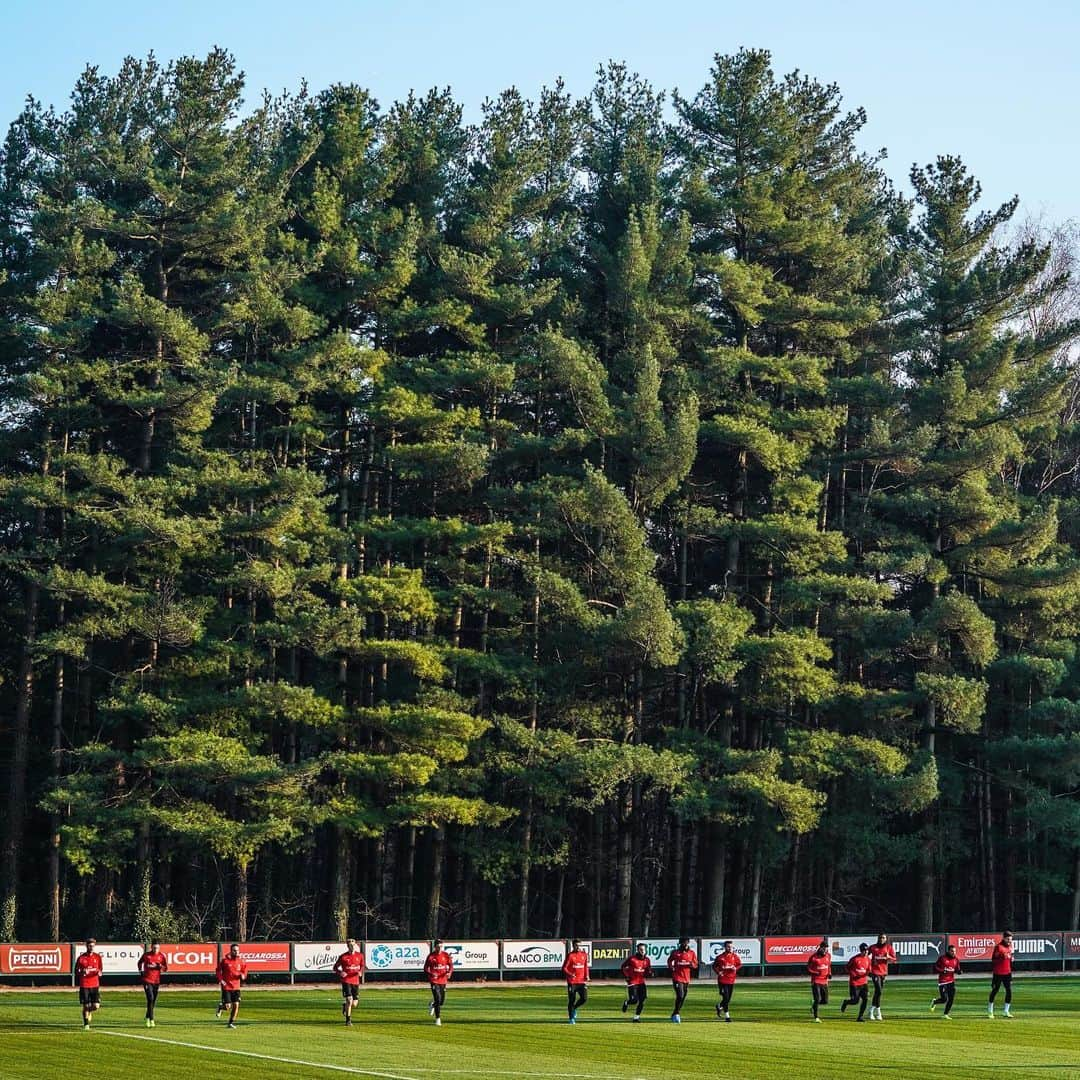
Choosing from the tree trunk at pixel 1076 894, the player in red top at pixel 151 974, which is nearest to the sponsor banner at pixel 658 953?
the tree trunk at pixel 1076 894

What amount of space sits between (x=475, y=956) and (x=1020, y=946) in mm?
18060

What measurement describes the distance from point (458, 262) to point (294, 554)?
12.0 meters

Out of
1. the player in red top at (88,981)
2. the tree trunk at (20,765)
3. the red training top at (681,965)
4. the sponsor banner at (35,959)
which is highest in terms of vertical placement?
the tree trunk at (20,765)

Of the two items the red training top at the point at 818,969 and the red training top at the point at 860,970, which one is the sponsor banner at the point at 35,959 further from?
the red training top at the point at 860,970

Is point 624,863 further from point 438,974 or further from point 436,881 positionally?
point 438,974

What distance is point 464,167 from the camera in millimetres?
68625

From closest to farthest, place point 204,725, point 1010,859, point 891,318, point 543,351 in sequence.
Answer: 1. point 204,725
2. point 543,351
3. point 1010,859
4. point 891,318

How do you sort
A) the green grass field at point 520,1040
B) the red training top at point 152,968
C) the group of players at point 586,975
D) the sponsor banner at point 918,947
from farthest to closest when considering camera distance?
the sponsor banner at point 918,947, the group of players at point 586,975, the red training top at point 152,968, the green grass field at point 520,1040

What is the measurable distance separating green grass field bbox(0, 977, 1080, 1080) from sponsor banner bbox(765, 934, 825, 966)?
8.96m

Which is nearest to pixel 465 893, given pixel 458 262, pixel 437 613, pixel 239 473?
pixel 437 613

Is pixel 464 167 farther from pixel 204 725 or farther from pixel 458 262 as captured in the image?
pixel 204 725

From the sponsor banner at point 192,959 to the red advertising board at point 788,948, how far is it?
16.9 meters

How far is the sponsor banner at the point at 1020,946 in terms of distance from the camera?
55.6 meters

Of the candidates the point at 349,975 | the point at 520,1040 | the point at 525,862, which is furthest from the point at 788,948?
the point at 520,1040
